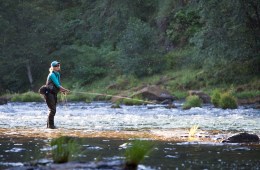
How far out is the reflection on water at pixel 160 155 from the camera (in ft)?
31.9

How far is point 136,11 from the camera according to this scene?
58.0m

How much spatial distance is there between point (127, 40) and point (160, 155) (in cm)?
3602

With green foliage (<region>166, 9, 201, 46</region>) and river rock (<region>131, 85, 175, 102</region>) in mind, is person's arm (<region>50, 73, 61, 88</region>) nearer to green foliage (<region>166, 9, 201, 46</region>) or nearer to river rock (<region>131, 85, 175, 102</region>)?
river rock (<region>131, 85, 175, 102</region>)

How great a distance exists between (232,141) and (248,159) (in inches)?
103

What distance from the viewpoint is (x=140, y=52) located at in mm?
46594

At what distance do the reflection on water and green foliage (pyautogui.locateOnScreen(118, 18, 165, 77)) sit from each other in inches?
1287

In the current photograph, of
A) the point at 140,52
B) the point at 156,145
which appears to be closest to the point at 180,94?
the point at 140,52

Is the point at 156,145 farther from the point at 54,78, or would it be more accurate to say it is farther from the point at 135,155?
the point at 54,78

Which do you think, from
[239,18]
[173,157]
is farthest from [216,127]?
[239,18]

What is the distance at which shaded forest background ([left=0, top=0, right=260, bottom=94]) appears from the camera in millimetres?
37031

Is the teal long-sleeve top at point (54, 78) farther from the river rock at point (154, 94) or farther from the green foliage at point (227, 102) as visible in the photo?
the river rock at point (154, 94)

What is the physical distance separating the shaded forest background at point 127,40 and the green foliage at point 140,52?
0.28 feet

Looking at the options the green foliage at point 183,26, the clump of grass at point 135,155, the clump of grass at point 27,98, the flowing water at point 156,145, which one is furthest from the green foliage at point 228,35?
the clump of grass at point 135,155

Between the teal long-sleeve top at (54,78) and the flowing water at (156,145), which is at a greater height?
the teal long-sleeve top at (54,78)
